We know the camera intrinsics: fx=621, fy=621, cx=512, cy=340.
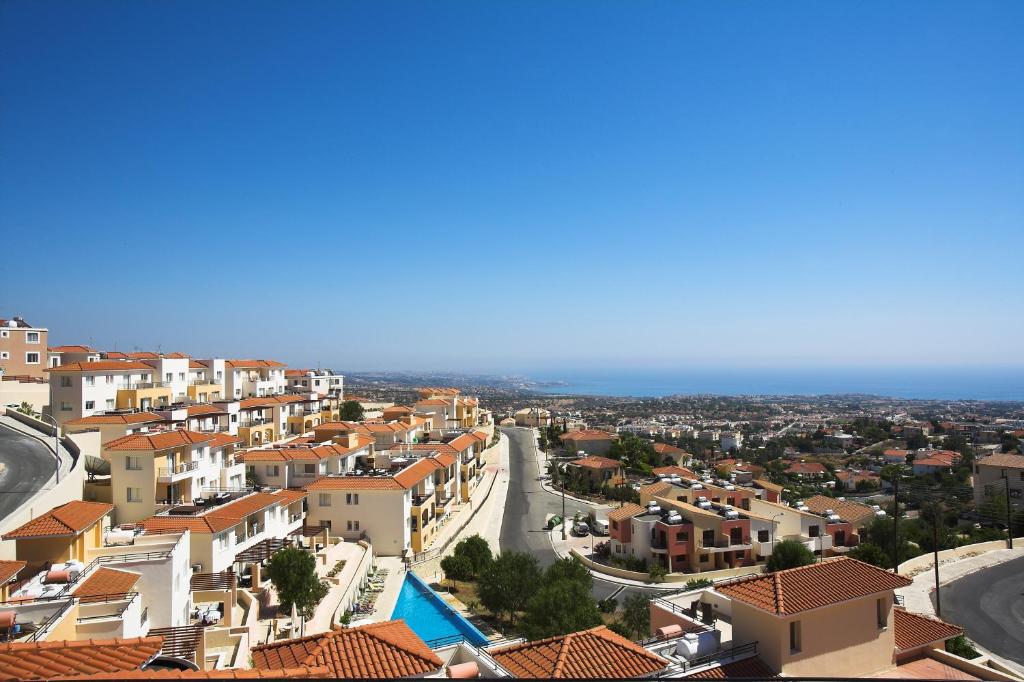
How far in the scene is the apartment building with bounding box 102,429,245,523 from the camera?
851 inches

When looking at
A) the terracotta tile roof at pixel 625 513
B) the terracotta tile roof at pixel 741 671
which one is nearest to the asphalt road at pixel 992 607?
the terracotta tile roof at pixel 625 513

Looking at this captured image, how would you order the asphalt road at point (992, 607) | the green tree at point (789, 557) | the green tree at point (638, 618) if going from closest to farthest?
the green tree at point (638, 618) → the asphalt road at point (992, 607) → the green tree at point (789, 557)

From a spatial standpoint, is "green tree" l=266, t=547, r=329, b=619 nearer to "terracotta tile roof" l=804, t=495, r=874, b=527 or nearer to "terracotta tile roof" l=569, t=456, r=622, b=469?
"terracotta tile roof" l=804, t=495, r=874, b=527

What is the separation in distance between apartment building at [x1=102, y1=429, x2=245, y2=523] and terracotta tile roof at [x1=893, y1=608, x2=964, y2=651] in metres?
22.2

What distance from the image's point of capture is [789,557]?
2766cm

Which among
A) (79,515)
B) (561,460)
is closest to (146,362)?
(79,515)

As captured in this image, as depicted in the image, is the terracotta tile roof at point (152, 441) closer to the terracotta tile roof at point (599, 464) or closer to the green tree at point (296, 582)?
the green tree at point (296, 582)

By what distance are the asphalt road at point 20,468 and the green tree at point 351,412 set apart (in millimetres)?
29935

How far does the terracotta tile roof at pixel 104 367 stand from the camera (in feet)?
93.5

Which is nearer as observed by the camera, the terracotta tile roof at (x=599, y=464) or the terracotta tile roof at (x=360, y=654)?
the terracotta tile roof at (x=360, y=654)

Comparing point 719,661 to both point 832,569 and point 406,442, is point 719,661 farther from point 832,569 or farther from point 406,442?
point 406,442

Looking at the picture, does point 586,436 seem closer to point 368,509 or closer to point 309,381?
point 309,381

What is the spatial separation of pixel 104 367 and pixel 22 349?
13069 mm

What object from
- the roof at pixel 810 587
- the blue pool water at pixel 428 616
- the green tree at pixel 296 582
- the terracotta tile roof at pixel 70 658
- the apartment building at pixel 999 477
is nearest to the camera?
the terracotta tile roof at pixel 70 658
